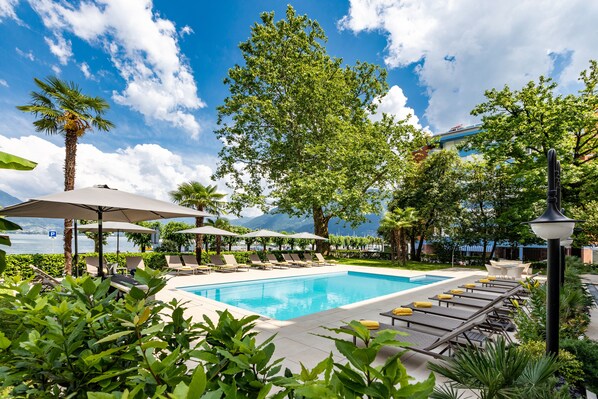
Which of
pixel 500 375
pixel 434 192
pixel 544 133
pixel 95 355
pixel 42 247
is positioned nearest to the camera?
pixel 95 355

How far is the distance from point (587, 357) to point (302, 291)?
11.3m

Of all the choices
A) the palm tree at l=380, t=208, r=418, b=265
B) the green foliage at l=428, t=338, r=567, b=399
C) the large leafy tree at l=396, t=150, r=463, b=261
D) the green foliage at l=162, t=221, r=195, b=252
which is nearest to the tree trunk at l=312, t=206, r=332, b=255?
the palm tree at l=380, t=208, r=418, b=265

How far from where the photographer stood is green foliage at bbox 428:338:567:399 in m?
2.28

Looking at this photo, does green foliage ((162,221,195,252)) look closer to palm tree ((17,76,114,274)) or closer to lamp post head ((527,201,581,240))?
palm tree ((17,76,114,274))

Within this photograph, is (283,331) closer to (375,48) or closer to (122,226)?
(122,226)

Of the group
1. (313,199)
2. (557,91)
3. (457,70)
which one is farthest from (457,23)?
(313,199)

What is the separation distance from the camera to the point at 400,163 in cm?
2453

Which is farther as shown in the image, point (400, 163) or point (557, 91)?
point (400, 163)

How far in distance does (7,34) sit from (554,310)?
21548 mm

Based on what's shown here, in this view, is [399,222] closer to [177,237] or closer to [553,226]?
[177,237]

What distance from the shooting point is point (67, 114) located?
13820 millimetres

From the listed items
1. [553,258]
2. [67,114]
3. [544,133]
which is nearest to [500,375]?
[553,258]

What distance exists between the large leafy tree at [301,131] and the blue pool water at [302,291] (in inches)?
256

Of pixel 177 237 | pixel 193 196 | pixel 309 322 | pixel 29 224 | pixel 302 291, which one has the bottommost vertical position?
pixel 29 224
